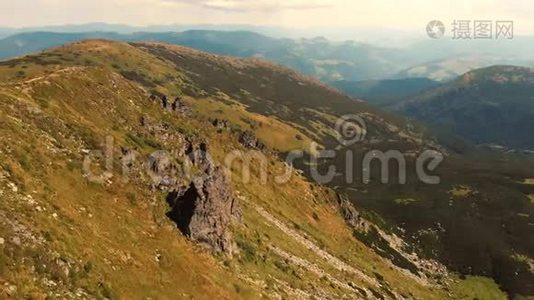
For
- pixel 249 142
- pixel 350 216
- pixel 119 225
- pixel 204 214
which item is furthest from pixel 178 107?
pixel 119 225

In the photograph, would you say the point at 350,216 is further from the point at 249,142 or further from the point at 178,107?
the point at 178,107

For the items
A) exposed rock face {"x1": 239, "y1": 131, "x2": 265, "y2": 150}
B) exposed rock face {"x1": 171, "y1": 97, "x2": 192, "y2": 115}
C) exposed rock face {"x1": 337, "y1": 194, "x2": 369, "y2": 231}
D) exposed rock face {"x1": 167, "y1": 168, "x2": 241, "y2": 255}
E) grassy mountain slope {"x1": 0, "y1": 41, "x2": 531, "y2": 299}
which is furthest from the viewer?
exposed rock face {"x1": 171, "y1": 97, "x2": 192, "y2": 115}

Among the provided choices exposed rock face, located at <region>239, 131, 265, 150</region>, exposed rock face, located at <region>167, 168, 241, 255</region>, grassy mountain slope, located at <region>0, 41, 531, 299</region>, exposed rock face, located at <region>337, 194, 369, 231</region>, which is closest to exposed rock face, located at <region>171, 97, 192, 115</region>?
exposed rock face, located at <region>239, 131, 265, 150</region>

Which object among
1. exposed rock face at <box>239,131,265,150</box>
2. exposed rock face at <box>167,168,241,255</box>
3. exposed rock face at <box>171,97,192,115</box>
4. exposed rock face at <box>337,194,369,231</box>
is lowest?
exposed rock face at <box>337,194,369,231</box>

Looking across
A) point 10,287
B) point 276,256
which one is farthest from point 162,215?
point 10,287

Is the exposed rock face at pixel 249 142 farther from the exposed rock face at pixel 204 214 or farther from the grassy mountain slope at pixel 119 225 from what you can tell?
the exposed rock face at pixel 204 214

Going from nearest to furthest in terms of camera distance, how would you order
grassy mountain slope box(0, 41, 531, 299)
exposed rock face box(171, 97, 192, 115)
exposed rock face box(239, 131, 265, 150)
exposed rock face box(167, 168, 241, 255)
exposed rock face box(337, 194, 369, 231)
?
grassy mountain slope box(0, 41, 531, 299) < exposed rock face box(167, 168, 241, 255) < exposed rock face box(337, 194, 369, 231) < exposed rock face box(239, 131, 265, 150) < exposed rock face box(171, 97, 192, 115)

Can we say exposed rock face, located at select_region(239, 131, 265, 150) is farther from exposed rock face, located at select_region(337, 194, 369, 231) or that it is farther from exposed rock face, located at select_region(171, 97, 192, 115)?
exposed rock face, located at select_region(337, 194, 369, 231)

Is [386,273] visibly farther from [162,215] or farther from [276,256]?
[162,215]
